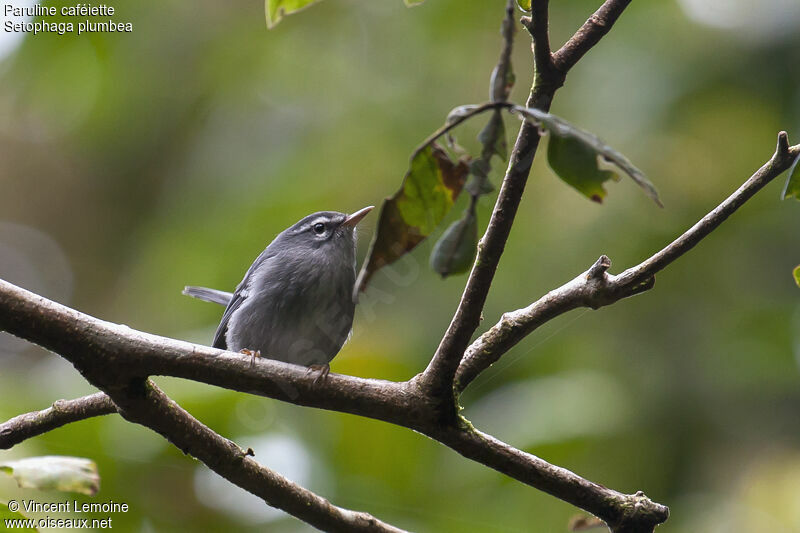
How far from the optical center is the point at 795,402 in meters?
5.30

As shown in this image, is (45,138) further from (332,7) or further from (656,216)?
(656,216)

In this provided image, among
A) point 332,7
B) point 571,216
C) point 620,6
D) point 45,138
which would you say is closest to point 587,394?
point 571,216

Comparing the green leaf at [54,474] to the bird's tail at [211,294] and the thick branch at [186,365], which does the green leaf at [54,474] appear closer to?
the thick branch at [186,365]

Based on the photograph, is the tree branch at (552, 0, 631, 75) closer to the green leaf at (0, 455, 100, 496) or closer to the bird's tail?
the green leaf at (0, 455, 100, 496)

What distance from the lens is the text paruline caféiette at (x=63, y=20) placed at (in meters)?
5.57

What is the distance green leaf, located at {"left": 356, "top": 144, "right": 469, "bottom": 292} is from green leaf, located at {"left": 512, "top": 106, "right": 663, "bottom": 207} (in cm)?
17

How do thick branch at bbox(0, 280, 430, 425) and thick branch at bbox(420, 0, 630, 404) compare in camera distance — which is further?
thick branch at bbox(0, 280, 430, 425)

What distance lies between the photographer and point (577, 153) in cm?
134

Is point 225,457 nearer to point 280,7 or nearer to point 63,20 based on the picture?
point 280,7

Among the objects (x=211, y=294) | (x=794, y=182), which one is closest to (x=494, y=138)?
(x=794, y=182)

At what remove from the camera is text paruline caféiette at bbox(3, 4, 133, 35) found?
5574 mm

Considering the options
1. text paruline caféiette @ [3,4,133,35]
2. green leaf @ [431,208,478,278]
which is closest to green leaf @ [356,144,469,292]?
green leaf @ [431,208,478,278]

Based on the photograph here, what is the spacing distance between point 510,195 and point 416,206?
30cm

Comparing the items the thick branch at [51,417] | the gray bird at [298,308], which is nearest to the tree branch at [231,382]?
the thick branch at [51,417]
